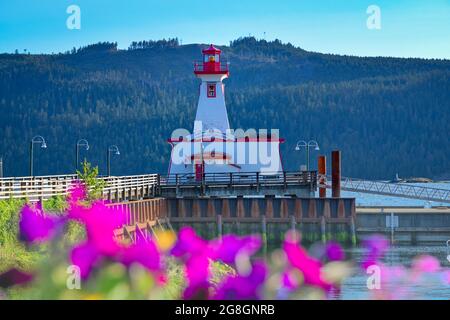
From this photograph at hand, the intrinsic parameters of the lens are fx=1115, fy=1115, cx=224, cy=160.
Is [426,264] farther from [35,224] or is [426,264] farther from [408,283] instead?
[35,224]

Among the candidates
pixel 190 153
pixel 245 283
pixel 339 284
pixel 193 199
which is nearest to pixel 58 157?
pixel 190 153

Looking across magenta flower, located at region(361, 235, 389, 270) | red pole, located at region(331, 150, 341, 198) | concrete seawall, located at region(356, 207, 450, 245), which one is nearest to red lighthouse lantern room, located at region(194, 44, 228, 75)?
red pole, located at region(331, 150, 341, 198)

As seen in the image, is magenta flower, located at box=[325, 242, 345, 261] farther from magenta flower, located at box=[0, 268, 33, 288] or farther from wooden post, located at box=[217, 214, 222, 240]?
magenta flower, located at box=[0, 268, 33, 288]

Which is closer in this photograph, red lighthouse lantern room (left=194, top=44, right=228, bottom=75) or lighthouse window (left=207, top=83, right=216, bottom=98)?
red lighthouse lantern room (left=194, top=44, right=228, bottom=75)

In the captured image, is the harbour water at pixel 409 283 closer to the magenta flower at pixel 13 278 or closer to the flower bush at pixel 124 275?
the flower bush at pixel 124 275

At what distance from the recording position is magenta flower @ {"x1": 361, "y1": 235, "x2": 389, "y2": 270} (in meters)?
47.7

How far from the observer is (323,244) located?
54000 mm

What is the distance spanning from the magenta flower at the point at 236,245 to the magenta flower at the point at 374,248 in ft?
17.2

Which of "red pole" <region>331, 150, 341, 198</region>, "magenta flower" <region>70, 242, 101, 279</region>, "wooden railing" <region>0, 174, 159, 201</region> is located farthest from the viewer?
"red pole" <region>331, 150, 341, 198</region>

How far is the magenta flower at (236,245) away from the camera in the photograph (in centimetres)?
4872

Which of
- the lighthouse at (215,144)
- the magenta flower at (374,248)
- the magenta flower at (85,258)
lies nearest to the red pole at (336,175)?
the magenta flower at (374,248)

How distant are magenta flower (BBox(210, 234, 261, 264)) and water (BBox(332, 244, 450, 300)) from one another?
180 inches

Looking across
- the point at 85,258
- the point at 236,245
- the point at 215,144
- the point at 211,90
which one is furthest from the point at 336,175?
the point at 85,258
